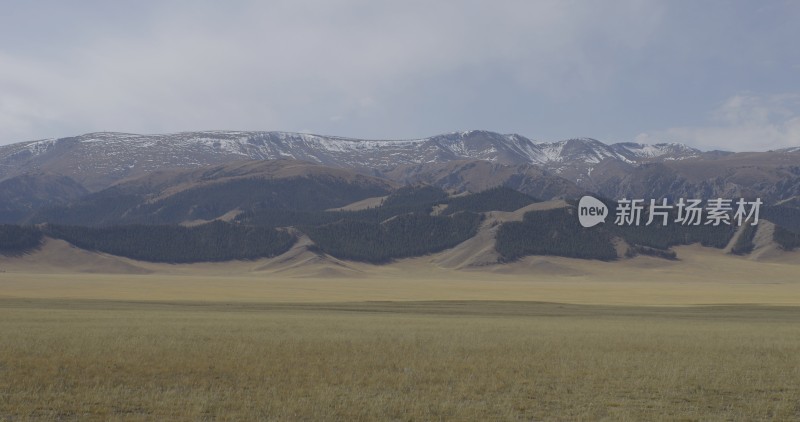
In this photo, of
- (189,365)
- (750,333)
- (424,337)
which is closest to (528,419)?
(189,365)

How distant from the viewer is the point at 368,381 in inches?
1125

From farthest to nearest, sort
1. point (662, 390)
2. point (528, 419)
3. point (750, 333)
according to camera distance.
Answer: point (750, 333) → point (662, 390) → point (528, 419)

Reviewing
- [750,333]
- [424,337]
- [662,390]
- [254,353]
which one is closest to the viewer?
[662,390]

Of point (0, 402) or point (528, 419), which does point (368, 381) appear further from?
point (0, 402)

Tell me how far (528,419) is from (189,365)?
1464 cm

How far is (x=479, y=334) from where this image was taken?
47.9m

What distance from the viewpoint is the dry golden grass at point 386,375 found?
23.4 m

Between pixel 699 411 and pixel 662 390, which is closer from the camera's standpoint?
pixel 699 411

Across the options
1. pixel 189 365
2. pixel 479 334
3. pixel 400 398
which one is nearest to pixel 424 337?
pixel 479 334

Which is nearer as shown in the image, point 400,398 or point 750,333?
point 400,398

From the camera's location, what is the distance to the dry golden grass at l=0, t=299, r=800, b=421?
2341 cm

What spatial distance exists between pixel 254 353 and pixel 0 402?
44.2 feet

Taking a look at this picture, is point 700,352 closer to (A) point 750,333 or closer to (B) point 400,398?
(A) point 750,333

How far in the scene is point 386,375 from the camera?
30.0 meters
